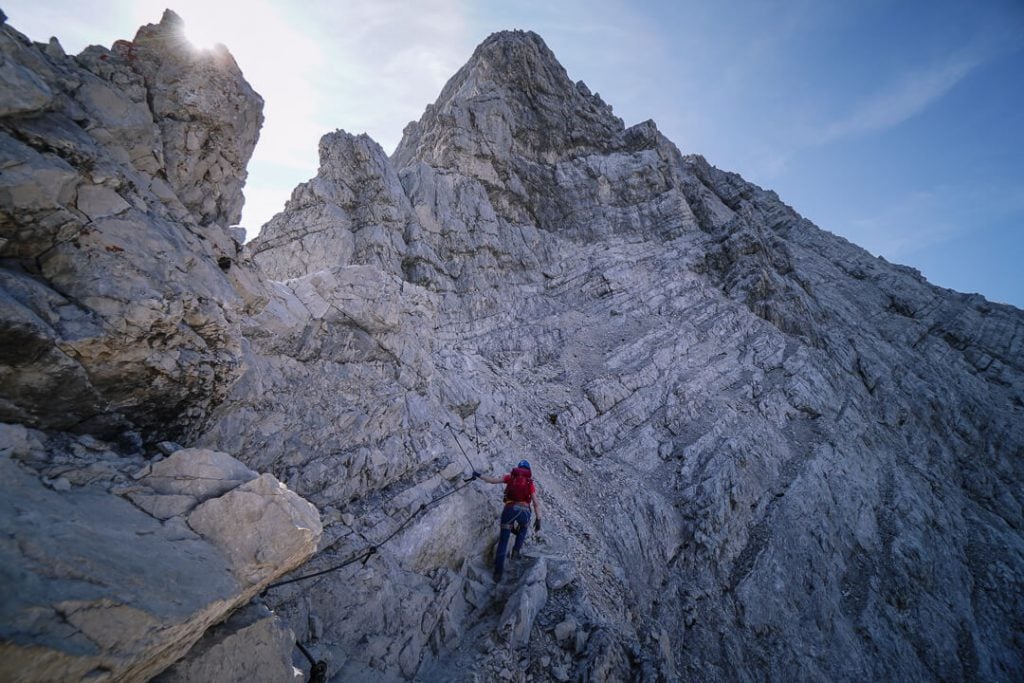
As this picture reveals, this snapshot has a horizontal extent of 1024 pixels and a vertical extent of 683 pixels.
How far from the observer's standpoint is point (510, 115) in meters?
31.7

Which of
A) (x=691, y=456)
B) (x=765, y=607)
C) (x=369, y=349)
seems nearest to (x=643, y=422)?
(x=691, y=456)

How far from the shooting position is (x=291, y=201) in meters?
23.6

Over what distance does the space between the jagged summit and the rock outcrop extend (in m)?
0.29

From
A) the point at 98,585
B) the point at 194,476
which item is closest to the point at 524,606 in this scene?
the point at 194,476

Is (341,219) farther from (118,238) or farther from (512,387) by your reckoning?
(118,238)

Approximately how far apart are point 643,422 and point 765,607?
7.35m

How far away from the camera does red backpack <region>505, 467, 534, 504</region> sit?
9367mm

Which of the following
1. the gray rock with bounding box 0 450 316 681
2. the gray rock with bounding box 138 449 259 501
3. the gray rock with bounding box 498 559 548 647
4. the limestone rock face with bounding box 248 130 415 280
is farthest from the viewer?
the limestone rock face with bounding box 248 130 415 280

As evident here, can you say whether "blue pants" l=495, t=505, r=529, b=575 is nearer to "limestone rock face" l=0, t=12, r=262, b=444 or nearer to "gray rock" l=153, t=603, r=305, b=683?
"gray rock" l=153, t=603, r=305, b=683

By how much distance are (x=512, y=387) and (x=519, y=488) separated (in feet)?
27.3

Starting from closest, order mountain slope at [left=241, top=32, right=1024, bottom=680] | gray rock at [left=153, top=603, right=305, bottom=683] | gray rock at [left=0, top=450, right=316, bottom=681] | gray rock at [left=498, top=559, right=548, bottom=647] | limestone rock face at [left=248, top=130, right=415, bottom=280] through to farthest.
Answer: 1. gray rock at [left=0, top=450, right=316, bottom=681]
2. gray rock at [left=153, top=603, right=305, bottom=683]
3. gray rock at [left=498, top=559, right=548, bottom=647]
4. mountain slope at [left=241, top=32, right=1024, bottom=680]
5. limestone rock face at [left=248, top=130, right=415, bottom=280]

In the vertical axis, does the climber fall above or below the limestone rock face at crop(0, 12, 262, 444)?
below

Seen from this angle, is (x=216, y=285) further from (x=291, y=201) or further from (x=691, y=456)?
(x=291, y=201)

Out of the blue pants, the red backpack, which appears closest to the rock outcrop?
the blue pants
